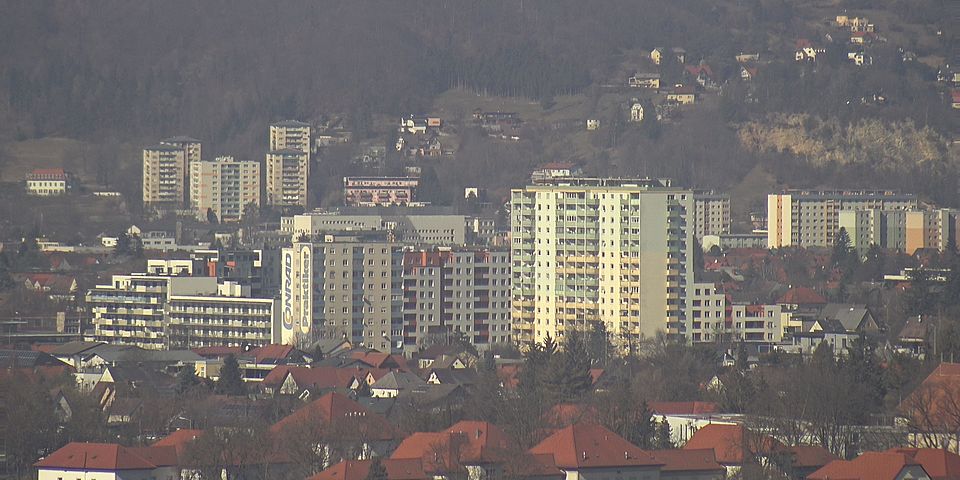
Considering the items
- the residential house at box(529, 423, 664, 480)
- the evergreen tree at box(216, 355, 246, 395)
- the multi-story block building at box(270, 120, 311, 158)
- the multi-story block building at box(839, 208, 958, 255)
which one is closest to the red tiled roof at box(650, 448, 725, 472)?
the residential house at box(529, 423, 664, 480)

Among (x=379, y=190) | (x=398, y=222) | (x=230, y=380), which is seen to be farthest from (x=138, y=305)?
(x=379, y=190)

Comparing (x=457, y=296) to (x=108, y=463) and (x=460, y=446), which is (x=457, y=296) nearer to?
(x=460, y=446)

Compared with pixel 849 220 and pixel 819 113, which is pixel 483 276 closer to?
pixel 849 220


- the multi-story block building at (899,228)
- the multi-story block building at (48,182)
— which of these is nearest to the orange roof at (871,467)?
the multi-story block building at (899,228)

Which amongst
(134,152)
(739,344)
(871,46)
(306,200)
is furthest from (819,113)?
(739,344)

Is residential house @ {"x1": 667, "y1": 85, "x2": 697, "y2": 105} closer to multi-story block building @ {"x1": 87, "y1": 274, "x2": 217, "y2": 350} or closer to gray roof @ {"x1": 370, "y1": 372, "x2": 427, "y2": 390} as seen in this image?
multi-story block building @ {"x1": 87, "y1": 274, "x2": 217, "y2": 350}

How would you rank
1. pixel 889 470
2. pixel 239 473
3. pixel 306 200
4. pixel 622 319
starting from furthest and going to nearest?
pixel 306 200 → pixel 622 319 → pixel 239 473 → pixel 889 470

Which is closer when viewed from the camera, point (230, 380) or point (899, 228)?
point (230, 380)

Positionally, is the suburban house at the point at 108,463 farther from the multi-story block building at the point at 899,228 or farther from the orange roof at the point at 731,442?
the multi-story block building at the point at 899,228
